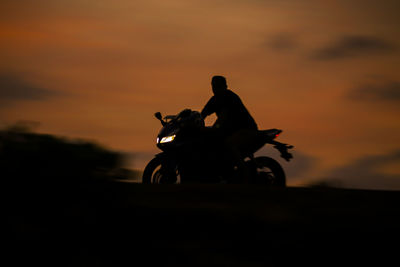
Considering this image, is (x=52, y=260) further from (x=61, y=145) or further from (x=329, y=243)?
(x=329, y=243)

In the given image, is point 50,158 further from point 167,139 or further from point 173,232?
point 167,139

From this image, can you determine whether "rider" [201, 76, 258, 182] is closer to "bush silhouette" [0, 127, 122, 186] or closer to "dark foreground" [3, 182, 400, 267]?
"dark foreground" [3, 182, 400, 267]

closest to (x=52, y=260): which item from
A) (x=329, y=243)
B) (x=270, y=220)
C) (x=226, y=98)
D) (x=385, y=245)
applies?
(x=270, y=220)

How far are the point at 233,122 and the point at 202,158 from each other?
84 cm

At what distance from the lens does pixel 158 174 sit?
431 inches

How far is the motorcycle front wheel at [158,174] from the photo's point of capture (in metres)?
10.8

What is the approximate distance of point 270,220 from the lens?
6.35m

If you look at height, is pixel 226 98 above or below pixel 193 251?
above

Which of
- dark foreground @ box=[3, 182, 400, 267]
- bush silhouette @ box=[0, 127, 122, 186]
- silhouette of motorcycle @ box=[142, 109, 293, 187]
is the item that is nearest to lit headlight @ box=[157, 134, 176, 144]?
silhouette of motorcycle @ box=[142, 109, 293, 187]

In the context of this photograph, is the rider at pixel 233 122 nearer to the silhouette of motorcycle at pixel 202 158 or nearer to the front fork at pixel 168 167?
the silhouette of motorcycle at pixel 202 158

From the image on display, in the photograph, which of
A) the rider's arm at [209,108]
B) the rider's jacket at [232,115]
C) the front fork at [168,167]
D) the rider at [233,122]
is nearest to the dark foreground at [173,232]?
the rider at [233,122]

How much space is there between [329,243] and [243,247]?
88 cm

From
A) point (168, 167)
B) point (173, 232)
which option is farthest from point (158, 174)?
point (173, 232)

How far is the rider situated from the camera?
10.2 m
